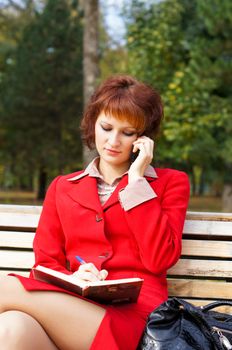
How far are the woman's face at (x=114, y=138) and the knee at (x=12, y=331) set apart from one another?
981mm

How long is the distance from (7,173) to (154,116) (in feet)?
79.5

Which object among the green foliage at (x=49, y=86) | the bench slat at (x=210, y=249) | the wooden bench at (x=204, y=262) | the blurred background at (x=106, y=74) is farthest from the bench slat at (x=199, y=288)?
the green foliage at (x=49, y=86)

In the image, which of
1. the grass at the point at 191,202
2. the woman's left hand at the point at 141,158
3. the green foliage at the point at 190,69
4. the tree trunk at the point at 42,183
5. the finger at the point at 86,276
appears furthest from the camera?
the tree trunk at the point at 42,183

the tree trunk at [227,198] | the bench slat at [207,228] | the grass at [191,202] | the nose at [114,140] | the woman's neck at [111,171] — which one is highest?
the nose at [114,140]

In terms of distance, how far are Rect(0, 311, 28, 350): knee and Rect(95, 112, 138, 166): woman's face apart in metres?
0.98

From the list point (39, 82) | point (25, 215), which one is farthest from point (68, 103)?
point (25, 215)

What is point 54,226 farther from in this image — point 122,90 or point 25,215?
point 122,90

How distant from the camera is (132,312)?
257cm

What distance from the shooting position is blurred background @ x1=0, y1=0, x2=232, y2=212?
12258 mm

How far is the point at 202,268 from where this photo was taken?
319cm

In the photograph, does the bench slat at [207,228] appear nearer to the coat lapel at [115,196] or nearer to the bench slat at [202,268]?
the bench slat at [202,268]

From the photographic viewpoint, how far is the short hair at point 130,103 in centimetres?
294

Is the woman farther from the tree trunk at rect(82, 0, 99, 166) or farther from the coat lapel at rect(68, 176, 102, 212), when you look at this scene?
the tree trunk at rect(82, 0, 99, 166)

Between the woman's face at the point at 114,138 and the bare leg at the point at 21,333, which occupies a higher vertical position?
Answer: the woman's face at the point at 114,138
